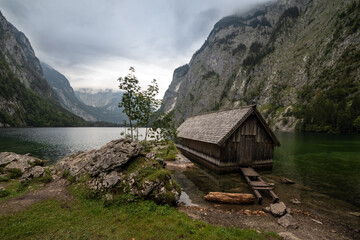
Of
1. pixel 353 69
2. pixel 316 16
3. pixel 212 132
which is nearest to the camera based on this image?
pixel 212 132

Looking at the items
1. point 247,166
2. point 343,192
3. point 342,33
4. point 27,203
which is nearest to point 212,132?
point 247,166

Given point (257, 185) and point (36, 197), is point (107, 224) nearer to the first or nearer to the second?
point (36, 197)

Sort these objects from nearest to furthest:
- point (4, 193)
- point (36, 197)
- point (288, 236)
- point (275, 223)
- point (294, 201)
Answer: point (288, 236) < point (275, 223) < point (36, 197) < point (4, 193) < point (294, 201)

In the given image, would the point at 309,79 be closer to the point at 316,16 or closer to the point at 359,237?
the point at 316,16

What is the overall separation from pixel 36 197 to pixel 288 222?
16512 millimetres

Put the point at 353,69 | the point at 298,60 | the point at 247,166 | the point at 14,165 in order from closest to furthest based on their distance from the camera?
the point at 14,165, the point at 247,166, the point at 353,69, the point at 298,60

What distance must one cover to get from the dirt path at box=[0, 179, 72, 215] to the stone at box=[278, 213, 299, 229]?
13789 millimetres

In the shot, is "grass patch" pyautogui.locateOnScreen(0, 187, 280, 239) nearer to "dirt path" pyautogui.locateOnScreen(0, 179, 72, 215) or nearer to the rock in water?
"dirt path" pyautogui.locateOnScreen(0, 179, 72, 215)

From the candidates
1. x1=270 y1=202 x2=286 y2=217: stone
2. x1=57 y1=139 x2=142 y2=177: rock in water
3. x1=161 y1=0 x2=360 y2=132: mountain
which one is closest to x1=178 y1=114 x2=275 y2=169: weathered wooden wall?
x1=270 y1=202 x2=286 y2=217: stone

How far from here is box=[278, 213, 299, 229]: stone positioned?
9461 millimetres

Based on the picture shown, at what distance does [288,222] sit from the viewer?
31.7 feet

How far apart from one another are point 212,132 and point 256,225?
47.5 ft

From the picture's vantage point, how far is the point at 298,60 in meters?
146

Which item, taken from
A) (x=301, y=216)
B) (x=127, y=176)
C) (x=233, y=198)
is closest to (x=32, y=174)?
(x=127, y=176)
